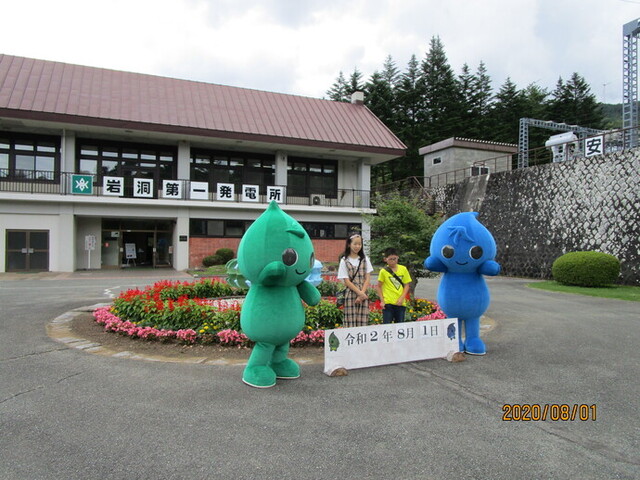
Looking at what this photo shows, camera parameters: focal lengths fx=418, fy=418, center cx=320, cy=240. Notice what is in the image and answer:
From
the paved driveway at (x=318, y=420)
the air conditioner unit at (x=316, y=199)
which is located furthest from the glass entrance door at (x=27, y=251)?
the paved driveway at (x=318, y=420)

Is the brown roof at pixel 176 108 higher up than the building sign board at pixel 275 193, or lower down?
higher up

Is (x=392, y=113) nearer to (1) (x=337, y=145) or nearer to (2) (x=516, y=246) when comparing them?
(1) (x=337, y=145)

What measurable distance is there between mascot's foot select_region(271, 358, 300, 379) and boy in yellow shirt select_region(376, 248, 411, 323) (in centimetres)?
164

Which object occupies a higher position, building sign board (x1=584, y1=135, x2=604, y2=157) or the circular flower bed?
building sign board (x1=584, y1=135, x2=604, y2=157)

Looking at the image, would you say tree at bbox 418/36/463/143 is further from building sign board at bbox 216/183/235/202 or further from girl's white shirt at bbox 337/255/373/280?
girl's white shirt at bbox 337/255/373/280

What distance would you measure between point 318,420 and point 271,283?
1.44 metres

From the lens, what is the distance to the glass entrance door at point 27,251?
19.6 meters

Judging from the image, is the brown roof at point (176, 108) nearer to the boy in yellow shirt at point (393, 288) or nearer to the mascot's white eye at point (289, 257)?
the boy in yellow shirt at point (393, 288)

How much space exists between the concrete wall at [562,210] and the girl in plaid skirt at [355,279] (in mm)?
14225

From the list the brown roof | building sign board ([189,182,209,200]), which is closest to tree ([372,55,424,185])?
the brown roof

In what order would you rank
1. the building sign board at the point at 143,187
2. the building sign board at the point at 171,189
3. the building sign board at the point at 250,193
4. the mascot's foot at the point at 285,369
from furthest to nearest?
the building sign board at the point at 250,193, the building sign board at the point at 171,189, the building sign board at the point at 143,187, the mascot's foot at the point at 285,369

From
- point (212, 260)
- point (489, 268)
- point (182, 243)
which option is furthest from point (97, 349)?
point (182, 243)

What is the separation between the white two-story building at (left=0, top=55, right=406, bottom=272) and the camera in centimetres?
1989
